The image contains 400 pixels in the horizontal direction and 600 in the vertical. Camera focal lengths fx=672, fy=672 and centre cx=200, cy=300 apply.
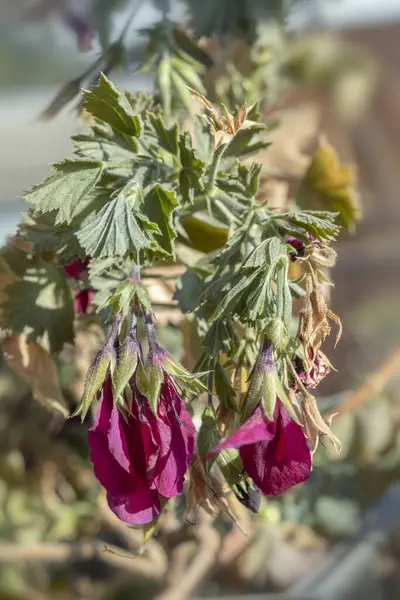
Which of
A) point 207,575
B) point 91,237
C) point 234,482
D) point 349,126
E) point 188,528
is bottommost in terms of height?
point 207,575

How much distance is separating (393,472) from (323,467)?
3.7 inches

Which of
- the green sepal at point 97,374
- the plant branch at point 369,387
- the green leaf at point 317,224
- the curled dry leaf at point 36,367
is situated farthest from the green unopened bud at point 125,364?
the plant branch at point 369,387

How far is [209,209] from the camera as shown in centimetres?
42

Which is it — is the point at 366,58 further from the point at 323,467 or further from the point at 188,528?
the point at 188,528

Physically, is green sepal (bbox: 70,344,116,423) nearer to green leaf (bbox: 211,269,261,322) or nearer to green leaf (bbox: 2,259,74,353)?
green leaf (bbox: 211,269,261,322)

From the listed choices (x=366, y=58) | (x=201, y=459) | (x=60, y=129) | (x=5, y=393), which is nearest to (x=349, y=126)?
(x=366, y=58)

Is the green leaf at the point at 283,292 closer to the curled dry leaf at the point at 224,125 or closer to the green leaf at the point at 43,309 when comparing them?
the curled dry leaf at the point at 224,125

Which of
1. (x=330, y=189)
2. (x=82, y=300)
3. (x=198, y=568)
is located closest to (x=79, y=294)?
(x=82, y=300)

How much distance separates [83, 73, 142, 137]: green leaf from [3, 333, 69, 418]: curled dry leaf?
8.2 inches

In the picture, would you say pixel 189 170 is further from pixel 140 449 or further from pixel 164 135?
pixel 140 449

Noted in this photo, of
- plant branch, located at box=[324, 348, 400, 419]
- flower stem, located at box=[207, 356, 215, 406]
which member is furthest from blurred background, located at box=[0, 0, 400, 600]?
flower stem, located at box=[207, 356, 215, 406]

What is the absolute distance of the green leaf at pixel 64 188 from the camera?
1.14ft

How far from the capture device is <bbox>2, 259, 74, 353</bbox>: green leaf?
47 centimetres

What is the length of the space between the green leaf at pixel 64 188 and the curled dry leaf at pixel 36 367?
19cm
